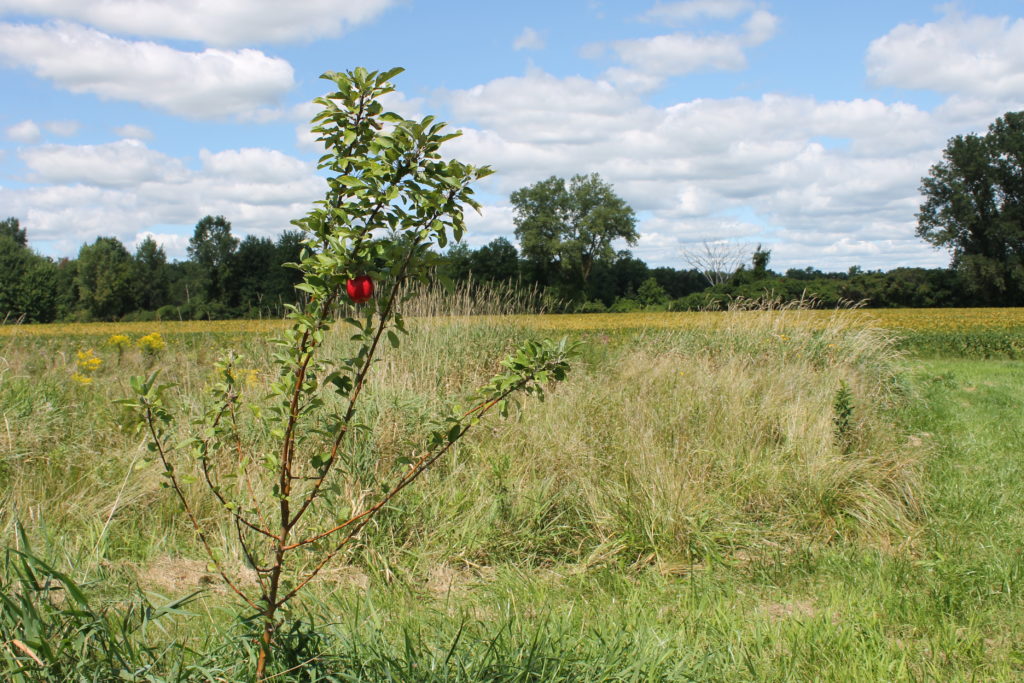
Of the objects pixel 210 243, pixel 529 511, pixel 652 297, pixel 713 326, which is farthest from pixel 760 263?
pixel 210 243

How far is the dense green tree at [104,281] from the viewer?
46.8 meters

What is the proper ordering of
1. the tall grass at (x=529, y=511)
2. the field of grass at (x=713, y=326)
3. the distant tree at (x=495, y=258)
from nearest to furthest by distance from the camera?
the tall grass at (x=529, y=511)
the field of grass at (x=713, y=326)
the distant tree at (x=495, y=258)

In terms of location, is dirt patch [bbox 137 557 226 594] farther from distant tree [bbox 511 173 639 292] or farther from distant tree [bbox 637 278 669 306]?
distant tree [bbox 511 173 639 292]

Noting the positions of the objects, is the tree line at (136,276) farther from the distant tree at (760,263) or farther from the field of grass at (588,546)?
the field of grass at (588,546)

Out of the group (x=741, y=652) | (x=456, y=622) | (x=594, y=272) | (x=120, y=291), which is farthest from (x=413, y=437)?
(x=120, y=291)

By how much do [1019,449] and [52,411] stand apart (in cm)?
681

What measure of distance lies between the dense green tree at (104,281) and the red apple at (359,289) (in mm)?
51325

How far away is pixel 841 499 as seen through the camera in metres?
3.86

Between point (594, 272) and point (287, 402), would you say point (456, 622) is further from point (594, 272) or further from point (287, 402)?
point (594, 272)

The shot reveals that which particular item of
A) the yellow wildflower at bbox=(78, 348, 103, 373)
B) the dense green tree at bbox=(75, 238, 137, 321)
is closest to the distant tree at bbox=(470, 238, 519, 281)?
the yellow wildflower at bbox=(78, 348, 103, 373)

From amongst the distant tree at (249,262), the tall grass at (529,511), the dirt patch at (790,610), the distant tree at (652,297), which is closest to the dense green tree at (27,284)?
the distant tree at (249,262)

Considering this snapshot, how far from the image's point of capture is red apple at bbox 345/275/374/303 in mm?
1386

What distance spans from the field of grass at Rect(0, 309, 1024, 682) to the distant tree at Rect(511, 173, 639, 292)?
1576 inches

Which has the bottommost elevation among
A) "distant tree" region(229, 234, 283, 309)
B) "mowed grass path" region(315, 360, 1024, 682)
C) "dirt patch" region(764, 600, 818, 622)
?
"dirt patch" region(764, 600, 818, 622)
